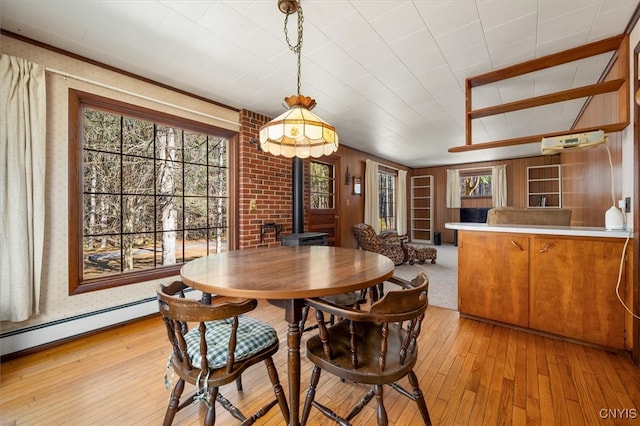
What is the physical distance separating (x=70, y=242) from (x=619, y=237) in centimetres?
434

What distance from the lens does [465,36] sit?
2.06 m

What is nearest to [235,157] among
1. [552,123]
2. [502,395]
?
[502,395]

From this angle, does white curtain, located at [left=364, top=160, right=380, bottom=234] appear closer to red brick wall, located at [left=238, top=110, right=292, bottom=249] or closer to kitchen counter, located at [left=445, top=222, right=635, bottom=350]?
red brick wall, located at [left=238, top=110, right=292, bottom=249]

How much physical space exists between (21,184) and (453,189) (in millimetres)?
8491

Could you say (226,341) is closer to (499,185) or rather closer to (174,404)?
(174,404)

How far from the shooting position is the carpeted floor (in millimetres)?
3277

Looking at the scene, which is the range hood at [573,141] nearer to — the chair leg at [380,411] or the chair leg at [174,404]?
the chair leg at [380,411]

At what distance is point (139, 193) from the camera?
2828mm

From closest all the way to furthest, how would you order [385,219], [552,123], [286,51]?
[286,51] < [552,123] < [385,219]

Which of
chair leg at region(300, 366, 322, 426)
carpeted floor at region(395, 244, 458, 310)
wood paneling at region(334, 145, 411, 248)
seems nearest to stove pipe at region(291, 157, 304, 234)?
wood paneling at region(334, 145, 411, 248)

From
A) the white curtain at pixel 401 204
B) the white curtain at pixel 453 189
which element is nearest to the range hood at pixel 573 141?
the white curtain at pixel 401 204

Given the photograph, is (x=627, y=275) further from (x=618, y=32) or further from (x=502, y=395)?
(x=618, y=32)

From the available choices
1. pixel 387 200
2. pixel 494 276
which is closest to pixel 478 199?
pixel 387 200

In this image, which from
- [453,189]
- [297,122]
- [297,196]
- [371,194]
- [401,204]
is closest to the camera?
[297,122]
